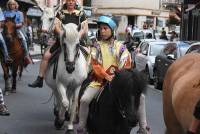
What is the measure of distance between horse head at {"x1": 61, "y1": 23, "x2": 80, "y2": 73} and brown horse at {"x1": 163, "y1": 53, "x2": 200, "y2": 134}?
2911 mm

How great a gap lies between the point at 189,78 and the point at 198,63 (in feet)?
1.12

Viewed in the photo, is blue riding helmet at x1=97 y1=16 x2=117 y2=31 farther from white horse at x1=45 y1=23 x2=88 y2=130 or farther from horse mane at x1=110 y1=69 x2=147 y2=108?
white horse at x1=45 y1=23 x2=88 y2=130

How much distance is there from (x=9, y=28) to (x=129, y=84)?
927cm

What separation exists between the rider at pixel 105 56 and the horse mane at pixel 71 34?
2322mm

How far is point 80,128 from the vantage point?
7.35 meters

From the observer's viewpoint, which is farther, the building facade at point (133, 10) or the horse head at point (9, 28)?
the building facade at point (133, 10)

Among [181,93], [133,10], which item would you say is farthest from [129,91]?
[133,10]

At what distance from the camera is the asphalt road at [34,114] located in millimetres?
10578

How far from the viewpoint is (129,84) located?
6.12 meters

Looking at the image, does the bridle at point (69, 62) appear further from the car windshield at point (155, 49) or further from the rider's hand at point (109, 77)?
the car windshield at point (155, 49)

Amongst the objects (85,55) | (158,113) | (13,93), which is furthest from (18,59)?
(85,55)

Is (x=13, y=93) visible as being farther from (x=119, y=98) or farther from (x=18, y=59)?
(x=119, y=98)

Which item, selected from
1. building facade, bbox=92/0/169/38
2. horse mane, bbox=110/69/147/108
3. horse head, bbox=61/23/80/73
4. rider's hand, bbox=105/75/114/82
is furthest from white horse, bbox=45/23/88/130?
building facade, bbox=92/0/169/38

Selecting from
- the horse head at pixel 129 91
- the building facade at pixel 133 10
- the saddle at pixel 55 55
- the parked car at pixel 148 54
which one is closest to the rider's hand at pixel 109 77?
the horse head at pixel 129 91
